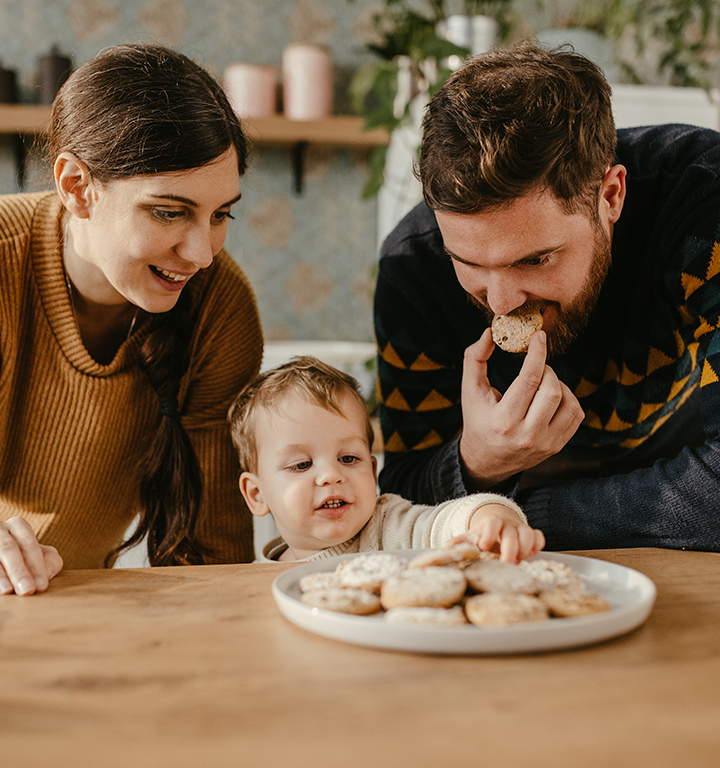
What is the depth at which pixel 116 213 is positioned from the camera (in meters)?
1.14

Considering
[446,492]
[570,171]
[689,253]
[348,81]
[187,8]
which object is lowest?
[446,492]

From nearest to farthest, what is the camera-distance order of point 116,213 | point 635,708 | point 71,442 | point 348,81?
point 635,708
point 116,213
point 71,442
point 348,81

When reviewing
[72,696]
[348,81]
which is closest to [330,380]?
[72,696]

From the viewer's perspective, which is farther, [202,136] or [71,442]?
[71,442]

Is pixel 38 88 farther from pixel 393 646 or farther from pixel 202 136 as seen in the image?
pixel 393 646

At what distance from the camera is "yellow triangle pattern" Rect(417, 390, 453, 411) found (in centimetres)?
146

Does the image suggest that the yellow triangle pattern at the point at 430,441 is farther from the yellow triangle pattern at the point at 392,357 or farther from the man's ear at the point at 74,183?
the man's ear at the point at 74,183

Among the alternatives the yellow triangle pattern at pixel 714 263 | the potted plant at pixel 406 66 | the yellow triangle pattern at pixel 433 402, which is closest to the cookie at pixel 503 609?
the yellow triangle pattern at pixel 714 263

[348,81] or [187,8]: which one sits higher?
[187,8]

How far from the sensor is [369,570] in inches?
28.8

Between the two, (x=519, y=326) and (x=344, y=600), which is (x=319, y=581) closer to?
(x=344, y=600)

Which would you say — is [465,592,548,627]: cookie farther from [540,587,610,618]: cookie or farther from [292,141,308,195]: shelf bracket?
[292,141,308,195]: shelf bracket

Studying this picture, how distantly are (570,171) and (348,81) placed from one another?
2.13m

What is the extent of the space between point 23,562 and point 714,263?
105 centimetres
